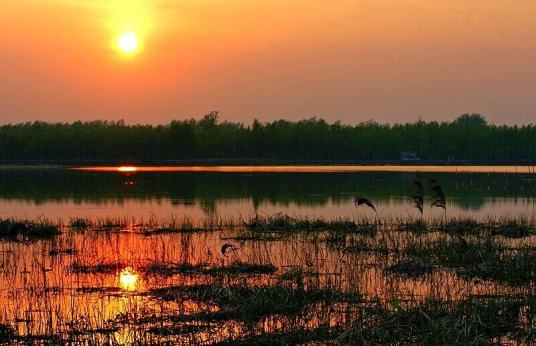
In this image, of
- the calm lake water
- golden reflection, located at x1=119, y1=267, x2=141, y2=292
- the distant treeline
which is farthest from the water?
the distant treeline

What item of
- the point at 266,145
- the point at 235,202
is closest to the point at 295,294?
the point at 235,202

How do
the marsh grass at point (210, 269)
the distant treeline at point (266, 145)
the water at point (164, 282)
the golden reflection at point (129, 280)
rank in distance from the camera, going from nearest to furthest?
1. the water at point (164, 282)
2. the golden reflection at point (129, 280)
3. the marsh grass at point (210, 269)
4. the distant treeline at point (266, 145)

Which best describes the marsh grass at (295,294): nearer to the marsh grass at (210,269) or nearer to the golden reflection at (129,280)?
the marsh grass at (210,269)

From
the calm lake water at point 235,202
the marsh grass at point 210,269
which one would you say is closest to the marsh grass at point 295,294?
the marsh grass at point 210,269

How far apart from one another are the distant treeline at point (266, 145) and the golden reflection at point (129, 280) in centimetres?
16601

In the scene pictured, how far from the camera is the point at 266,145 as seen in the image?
189 m

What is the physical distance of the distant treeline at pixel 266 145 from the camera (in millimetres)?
184875

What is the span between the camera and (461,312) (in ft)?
43.4

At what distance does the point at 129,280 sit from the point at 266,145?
17053 centimetres

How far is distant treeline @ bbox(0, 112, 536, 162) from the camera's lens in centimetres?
18488

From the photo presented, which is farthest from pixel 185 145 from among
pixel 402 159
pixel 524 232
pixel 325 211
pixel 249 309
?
pixel 249 309

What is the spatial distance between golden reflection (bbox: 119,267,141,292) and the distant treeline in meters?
166

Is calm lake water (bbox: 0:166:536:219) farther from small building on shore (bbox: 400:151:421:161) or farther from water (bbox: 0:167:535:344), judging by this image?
small building on shore (bbox: 400:151:421:161)

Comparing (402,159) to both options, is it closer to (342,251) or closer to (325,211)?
(325,211)
